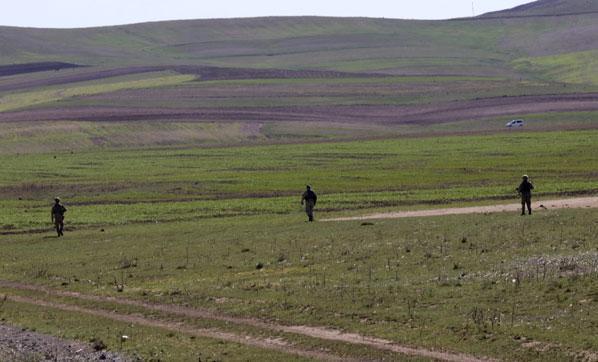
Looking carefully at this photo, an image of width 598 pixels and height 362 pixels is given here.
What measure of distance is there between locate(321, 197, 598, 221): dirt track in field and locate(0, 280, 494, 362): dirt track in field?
1942 centimetres

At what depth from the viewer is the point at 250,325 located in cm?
2905

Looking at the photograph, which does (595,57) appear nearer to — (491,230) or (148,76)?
(148,76)

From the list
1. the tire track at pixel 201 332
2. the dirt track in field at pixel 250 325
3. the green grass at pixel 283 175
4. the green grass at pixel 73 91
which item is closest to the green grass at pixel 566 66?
the green grass at pixel 73 91

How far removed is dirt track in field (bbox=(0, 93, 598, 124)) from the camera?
437 feet

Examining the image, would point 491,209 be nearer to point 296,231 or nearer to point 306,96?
point 296,231

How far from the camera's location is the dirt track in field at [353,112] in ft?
437

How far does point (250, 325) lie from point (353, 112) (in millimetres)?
113737

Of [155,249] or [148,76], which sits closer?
[155,249]

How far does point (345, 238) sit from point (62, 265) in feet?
31.8

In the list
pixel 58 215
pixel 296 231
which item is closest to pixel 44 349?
pixel 296 231

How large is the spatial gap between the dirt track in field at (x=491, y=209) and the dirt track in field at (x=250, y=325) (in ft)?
63.7

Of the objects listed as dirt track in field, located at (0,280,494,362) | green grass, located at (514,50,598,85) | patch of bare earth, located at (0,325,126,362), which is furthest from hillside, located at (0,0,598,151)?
patch of bare earth, located at (0,325,126,362)

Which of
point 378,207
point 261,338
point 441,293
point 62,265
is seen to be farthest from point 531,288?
point 378,207

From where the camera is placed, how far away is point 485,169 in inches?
3091
